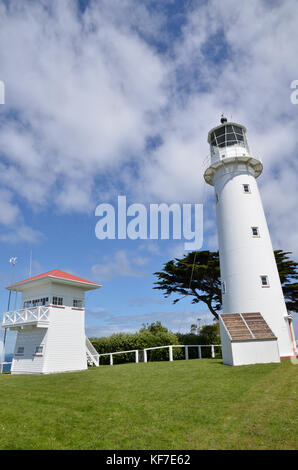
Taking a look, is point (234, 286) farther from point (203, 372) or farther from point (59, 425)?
point (59, 425)

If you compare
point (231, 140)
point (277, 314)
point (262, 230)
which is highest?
point (231, 140)

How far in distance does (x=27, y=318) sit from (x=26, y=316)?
0.68 feet

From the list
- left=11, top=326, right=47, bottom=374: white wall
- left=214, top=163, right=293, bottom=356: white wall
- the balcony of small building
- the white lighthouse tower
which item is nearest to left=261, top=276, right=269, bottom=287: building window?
the white lighthouse tower

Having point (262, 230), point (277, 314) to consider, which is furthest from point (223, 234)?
point (277, 314)

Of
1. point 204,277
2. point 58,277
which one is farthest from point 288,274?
point 58,277

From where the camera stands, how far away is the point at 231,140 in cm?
2145

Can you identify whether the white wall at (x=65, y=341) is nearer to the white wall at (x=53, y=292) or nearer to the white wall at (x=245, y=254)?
the white wall at (x=53, y=292)

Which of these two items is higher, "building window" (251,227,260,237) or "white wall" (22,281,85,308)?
"building window" (251,227,260,237)

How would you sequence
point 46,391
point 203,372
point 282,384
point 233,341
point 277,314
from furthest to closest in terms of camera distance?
point 277,314 < point 233,341 < point 203,372 < point 46,391 < point 282,384

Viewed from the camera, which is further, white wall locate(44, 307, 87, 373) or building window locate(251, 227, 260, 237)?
white wall locate(44, 307, 87, 373)

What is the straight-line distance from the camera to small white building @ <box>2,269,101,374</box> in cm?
1892

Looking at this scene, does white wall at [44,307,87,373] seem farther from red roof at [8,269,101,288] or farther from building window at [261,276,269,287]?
building window at [261,276,269,287]

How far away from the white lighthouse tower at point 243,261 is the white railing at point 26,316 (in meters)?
11.0
